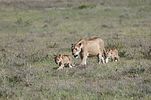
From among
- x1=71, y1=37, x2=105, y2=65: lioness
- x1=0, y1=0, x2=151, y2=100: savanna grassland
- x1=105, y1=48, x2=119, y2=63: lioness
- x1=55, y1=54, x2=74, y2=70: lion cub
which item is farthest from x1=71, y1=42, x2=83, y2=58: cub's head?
x1=105, y1=48, x2=119, y2=63: lioness

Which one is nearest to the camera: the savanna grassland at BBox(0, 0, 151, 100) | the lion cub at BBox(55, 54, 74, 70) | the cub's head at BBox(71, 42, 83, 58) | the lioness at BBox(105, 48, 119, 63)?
the savanna grassland at BBox(0, 0, 151, 100)

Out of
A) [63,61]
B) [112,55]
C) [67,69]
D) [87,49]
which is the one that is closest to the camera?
[67,69]

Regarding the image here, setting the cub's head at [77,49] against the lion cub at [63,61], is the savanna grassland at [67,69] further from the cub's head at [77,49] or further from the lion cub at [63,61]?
the cub's head at [77,49]

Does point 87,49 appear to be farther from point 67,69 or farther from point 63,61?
point 67,69

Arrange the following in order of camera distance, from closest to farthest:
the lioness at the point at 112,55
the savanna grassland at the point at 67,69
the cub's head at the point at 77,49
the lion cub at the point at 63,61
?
1. the savanna grassland at the point at 67,69
2. the lion cub at the point at 63,61
3. the cub's head at the point at 77,49
4. the lioness at the point at 112,55

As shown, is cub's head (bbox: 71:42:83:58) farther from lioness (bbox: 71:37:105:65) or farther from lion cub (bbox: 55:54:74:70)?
lion cub (bbox: 55:54:74:70)

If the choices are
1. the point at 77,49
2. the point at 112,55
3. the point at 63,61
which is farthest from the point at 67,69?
the point at 112,55

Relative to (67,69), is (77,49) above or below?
above

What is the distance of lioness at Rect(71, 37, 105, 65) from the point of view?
16.1 meters

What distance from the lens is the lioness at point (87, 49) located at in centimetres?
1612

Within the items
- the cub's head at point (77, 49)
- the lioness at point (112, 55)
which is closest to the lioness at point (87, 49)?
the cub's head at point (77, 49)

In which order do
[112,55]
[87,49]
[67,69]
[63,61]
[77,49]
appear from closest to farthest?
[67,69], [63,61], [77,49], [87,49], [112,55]

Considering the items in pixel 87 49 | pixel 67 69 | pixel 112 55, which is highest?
pixel 87 49

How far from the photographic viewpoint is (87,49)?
16.5 meters
